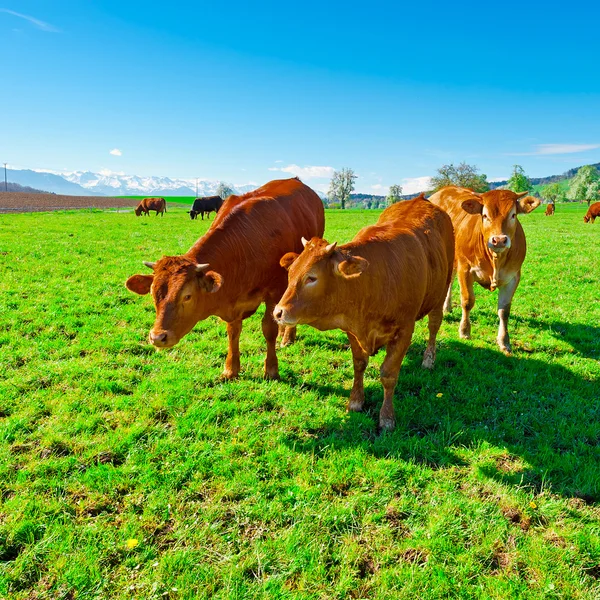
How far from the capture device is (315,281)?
161 inches

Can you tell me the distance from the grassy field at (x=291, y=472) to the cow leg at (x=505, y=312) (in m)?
0.21

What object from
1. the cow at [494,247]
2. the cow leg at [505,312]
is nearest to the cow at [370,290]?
the cow at [494,247]

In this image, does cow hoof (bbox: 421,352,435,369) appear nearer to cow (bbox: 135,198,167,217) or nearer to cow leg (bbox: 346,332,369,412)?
cow leg (bbox: 346,332,369,412)

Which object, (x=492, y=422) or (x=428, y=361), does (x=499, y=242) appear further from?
(x=492, y=422)

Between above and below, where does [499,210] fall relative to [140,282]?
above

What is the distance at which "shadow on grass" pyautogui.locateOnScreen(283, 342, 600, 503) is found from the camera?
4.02 m

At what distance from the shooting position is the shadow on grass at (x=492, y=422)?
4.02 m

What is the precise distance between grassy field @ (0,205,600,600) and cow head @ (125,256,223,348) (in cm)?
107

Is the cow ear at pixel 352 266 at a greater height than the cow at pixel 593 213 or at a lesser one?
lesser

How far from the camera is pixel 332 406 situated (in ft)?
16.6

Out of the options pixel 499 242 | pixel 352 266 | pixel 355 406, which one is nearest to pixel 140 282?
pixel 352 266

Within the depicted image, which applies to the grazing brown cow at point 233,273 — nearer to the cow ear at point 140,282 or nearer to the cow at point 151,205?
the cow ear at point 140,282

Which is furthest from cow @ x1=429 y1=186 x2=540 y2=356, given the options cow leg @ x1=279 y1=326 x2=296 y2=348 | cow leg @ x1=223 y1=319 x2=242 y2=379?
cow leg @ x1=223 y1=319 x2=242 y2=379

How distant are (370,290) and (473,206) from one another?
11.8 ft
